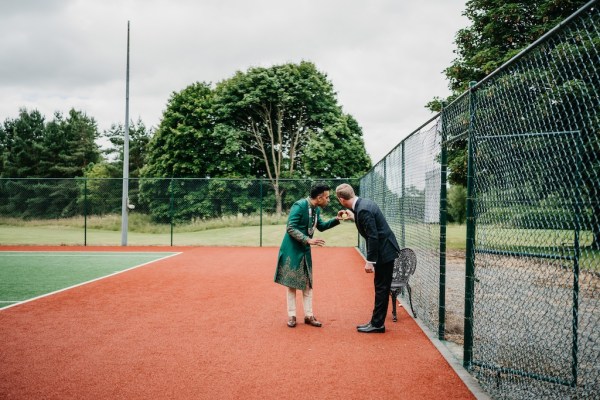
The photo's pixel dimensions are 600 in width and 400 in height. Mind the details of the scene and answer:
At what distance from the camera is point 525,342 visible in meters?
5.21

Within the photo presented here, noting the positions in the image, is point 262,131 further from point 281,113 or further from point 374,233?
point 374,233

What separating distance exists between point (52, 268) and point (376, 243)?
10147 millimetres

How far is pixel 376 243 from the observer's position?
523 cm

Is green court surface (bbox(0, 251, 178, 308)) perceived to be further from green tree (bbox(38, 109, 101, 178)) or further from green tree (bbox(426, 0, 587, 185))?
green tree (bbox(38, 109, 101, 178))

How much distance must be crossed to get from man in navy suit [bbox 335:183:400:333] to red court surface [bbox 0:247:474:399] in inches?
14.4

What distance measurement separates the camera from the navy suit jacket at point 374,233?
522 centimetres

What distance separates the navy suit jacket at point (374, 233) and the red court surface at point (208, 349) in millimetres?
1041

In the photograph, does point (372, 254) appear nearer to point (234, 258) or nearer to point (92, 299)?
point (92, 299)

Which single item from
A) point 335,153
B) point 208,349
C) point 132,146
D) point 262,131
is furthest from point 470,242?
point 132,146

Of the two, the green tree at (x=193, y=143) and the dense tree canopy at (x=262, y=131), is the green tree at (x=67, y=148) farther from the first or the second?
the green tree at (x=193, y=143)

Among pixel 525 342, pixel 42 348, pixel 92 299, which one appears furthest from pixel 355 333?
pixel 92 299

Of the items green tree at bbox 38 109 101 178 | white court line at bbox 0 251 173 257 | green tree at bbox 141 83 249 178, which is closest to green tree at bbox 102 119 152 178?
green tree at bbox 38 109 101 178

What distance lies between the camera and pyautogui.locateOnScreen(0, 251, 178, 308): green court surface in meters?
8.69

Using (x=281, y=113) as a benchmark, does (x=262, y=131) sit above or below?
below
